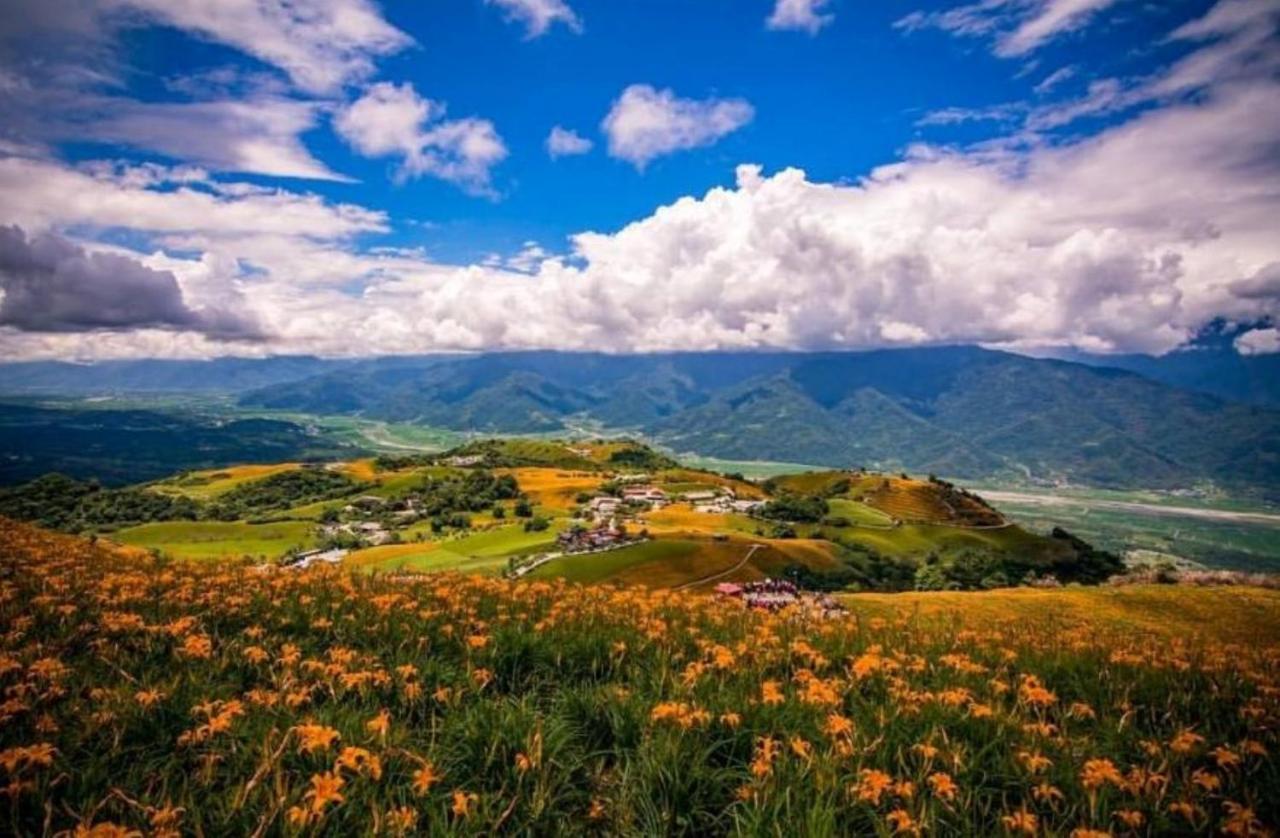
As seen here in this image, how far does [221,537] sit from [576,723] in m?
169

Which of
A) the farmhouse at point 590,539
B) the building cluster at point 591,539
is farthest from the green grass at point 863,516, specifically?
the farmhouse at point 590,539

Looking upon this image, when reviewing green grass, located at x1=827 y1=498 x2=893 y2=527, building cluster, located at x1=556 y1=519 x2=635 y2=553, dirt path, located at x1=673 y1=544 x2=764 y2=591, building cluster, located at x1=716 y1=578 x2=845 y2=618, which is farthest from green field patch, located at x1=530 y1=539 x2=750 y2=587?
green grass, located at x1=827 y1=498 x2=893 y2=527

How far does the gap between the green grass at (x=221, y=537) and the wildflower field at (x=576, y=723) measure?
5395 inches

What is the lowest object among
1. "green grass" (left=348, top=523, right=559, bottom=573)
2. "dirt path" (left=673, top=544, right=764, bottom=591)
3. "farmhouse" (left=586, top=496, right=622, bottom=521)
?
"farmhouse" (left=586, top=496, right=622, bottom=521)

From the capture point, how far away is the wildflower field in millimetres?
4898

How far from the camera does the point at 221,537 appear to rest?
14575 cm

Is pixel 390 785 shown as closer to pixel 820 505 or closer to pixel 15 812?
pixel 15 812

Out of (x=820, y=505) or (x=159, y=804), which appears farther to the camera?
(x=820, y=505)

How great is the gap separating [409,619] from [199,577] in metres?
5.29

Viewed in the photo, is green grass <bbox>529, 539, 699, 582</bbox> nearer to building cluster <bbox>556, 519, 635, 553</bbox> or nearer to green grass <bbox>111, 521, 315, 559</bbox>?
building cluster <bbox>556, 519, 635, 553</bbox>

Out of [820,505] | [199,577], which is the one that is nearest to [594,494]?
[820,505]

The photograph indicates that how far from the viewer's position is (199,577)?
11.9m

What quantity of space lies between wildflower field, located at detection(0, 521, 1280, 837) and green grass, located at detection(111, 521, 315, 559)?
137030 millimetres

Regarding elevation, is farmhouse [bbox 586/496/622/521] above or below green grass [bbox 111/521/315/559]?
above
